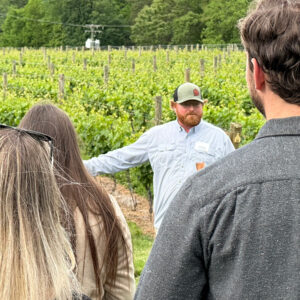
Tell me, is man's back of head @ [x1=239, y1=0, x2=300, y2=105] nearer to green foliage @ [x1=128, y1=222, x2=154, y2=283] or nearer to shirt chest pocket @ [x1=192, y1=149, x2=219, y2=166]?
shirt chest pocket @ [x1=192, y1=149, x2=219, y2=166]

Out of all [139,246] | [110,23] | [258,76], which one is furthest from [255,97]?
[110,23]

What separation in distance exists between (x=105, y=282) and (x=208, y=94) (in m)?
13.2

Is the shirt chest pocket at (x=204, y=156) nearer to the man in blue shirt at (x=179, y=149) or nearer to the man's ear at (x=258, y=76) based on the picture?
the man in blue shirt at (x=179, y=149)

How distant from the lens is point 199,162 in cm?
439

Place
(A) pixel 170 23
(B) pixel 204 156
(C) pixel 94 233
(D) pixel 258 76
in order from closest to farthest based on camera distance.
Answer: (D) pixel 258 76 → (C) pixel 94 233 → (B) pixel 204 156 → (A) pixel 170 23

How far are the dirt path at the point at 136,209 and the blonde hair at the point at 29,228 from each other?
6.35 m

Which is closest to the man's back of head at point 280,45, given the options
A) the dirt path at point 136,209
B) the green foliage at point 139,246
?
the green foliage at point 139,246

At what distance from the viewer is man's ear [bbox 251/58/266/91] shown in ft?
4.81

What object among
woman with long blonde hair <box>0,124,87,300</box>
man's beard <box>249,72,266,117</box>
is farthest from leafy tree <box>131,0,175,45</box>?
man's beard <box>249,72,266,117</box>

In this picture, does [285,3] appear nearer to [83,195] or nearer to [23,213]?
[23,213]

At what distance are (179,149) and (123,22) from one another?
88.4 meters

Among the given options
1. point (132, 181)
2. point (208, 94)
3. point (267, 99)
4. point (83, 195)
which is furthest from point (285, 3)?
point (208, 94)

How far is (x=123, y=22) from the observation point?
297 ft

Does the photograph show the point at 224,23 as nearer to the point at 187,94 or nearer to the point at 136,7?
the point at 136,7
